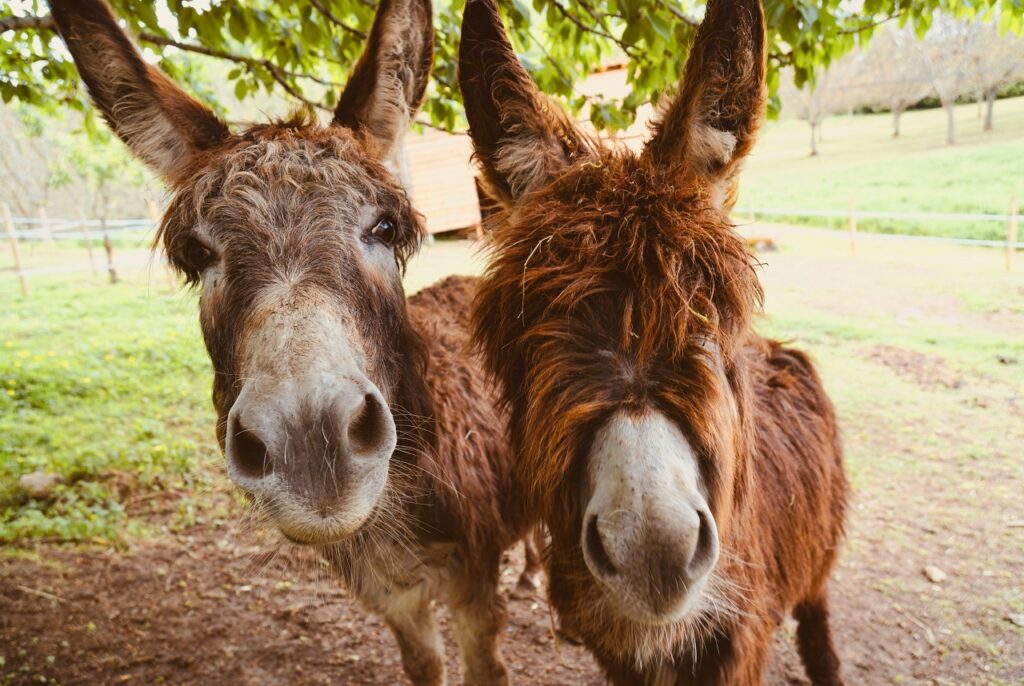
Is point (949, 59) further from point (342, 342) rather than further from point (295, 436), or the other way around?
point (295, 436)

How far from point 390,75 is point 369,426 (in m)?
→ 1.55

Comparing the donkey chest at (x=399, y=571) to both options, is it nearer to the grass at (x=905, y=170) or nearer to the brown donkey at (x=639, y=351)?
the brown donkey at (x=639, y=351)

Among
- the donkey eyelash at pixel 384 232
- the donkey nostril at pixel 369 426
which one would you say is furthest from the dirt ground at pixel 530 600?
the donkey eyelash at pixel 384 232

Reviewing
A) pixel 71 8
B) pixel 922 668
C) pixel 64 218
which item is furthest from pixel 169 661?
pixel 64 218

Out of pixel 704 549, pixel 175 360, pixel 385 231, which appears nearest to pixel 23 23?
pixel 385 231

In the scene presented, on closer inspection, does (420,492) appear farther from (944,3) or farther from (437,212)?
(437,212)

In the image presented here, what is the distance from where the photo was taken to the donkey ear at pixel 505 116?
199 cm

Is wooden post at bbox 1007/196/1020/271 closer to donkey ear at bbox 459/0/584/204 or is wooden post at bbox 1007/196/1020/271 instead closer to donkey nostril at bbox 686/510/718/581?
donkey ear at bbox 459/0/584/204

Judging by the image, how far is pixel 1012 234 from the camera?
35.8ft

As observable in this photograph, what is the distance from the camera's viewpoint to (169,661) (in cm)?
376

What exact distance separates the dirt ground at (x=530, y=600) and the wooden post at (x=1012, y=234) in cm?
610

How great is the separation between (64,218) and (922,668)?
33.0 meters

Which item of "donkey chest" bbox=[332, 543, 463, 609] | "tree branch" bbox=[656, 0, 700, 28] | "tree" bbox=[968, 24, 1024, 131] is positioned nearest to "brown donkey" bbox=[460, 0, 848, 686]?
"donkey chest" bbox=[332, 543, 463, 609]

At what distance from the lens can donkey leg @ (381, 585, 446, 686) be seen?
2.87m
